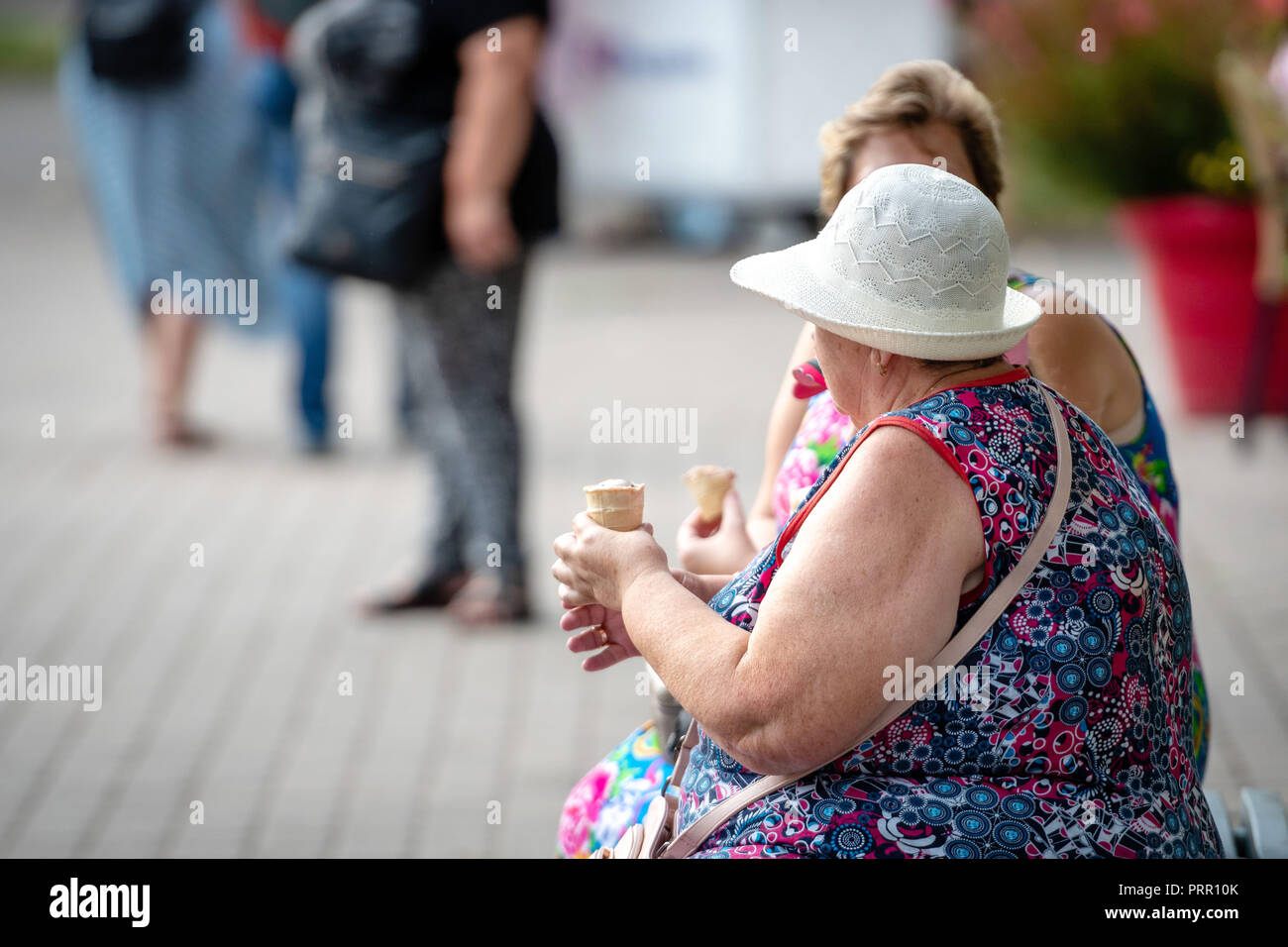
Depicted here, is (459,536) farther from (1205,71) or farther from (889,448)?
(1205,71)

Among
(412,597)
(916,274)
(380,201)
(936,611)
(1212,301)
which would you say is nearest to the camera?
(936,611)

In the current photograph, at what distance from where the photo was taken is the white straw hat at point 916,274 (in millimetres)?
1850

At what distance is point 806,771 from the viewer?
6.13 ft

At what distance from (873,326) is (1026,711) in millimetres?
467

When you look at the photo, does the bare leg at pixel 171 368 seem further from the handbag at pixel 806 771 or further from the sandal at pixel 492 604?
the handbag at pixel 806 771

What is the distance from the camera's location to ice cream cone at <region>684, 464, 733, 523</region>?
8.32 ft

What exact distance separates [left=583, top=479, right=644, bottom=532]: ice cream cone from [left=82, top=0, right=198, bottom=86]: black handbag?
4979mm

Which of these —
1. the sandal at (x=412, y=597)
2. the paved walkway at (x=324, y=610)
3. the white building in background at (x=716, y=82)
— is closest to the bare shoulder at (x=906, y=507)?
the paved walkway at (x=324, y=610)

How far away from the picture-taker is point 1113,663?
6.00ft

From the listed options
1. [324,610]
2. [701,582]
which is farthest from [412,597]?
[701,582]

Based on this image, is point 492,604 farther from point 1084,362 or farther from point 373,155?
point 1084,362

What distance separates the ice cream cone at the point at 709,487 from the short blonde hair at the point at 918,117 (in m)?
0.48

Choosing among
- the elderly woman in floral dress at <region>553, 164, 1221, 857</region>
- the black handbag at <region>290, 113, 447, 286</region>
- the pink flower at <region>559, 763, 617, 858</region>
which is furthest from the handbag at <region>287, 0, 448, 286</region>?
the elderly woman in floral dress at <region>553, 164, 1221, 857</region>

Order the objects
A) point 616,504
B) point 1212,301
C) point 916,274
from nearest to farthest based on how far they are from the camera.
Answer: point 916,274, point 616,504, point 1212,301
